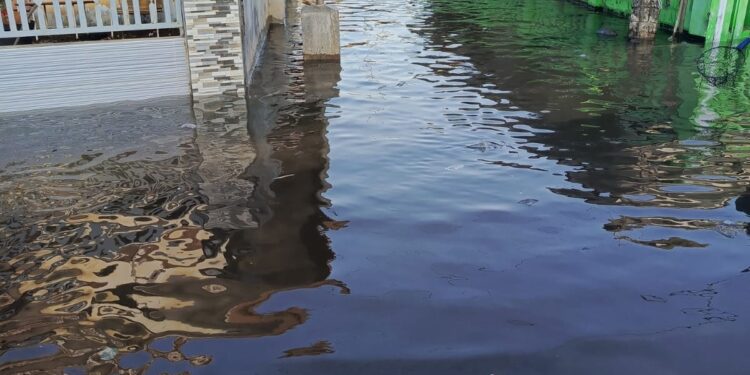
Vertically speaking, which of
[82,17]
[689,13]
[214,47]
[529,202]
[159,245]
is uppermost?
[82,17]

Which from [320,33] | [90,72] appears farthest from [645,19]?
[90,72]

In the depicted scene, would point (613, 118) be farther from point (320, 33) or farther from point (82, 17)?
point (82, 17)

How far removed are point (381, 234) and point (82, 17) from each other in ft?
21.6

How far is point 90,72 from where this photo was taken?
10234mm

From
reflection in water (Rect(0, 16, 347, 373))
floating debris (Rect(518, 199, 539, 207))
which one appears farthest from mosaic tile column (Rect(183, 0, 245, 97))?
floating debris (Rect(518, 199, 539, 207))

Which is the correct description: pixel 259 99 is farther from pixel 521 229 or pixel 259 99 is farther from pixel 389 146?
pixel 521 229

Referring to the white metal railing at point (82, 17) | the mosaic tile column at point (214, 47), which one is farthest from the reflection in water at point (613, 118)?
the white metal railing at point (82, 17)

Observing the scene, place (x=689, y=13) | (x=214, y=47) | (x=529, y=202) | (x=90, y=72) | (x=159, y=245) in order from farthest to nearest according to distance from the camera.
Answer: (x=689, y=13)
(x=214, y=47)
(x=90, y=72)
(x=529, y=202)
(x=159, y=245)

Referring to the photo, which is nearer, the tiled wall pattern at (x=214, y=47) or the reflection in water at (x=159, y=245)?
the reflection in water at (x=159, y=245)

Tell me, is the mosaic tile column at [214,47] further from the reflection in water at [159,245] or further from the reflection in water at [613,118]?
the reflection in water at [613,118]

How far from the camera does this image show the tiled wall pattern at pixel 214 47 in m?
10.4

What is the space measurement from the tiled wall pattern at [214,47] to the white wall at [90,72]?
0.25 m

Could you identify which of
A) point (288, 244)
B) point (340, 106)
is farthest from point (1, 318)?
point (340, 106)

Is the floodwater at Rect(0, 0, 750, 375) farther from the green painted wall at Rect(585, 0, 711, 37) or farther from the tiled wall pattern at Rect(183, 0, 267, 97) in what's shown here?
the green painted wall at Rect(585, 0, 711, 37)
